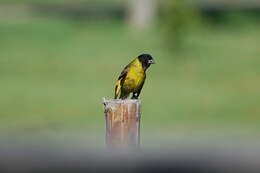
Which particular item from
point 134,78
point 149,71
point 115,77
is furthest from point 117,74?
point 134,78

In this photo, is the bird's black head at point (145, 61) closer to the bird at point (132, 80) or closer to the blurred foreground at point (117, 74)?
the bird at point (132, 80)

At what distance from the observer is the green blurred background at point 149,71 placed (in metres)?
18.1

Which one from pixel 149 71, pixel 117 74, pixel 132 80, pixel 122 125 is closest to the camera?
pixel 122 125

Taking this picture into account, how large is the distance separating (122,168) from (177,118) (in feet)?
53.9

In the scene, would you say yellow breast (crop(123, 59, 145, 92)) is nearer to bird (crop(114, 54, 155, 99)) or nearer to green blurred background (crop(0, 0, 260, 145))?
bird (crop(114, 54, 155, 99))

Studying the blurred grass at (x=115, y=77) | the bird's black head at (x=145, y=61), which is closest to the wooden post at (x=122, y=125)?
the bird's black head at (x=145, y=61)

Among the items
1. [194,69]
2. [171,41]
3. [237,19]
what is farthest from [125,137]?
[237,19]

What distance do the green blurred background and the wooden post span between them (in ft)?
10.4

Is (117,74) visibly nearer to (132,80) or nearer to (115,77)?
(115,77)

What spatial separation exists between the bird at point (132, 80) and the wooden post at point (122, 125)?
3.07m

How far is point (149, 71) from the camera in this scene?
25828mm

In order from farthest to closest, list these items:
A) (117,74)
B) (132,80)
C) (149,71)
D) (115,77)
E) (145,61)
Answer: (149,71), (117,74), (115,77), (145,61), (132,80)

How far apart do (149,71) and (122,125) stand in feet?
67.9

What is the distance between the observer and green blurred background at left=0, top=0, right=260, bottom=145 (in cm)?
1812
